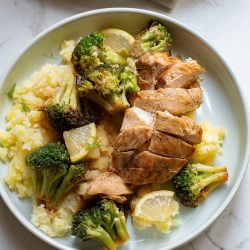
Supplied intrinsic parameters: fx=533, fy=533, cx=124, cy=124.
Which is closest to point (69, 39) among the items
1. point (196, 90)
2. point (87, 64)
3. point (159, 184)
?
A: point (87, 64)

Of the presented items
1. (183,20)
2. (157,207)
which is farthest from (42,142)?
(183,20)

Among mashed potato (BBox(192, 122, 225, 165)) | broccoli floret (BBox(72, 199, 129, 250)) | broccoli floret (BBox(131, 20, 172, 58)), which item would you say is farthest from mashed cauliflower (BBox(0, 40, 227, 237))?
broccoli floret (BBox(131, 20, 172, 58))

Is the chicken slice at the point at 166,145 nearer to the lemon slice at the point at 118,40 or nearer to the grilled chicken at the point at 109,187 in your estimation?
the grilled chicken at the point at 109,187

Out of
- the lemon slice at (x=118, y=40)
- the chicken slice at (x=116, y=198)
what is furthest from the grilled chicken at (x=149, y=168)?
the lemon slice at (x=118, y=40)

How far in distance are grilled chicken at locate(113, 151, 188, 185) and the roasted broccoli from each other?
0.66 metres

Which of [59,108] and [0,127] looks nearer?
[59,108]

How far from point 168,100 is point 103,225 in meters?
0.87

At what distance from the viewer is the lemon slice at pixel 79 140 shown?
3260 millimetres

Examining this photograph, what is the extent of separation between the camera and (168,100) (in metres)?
3.33

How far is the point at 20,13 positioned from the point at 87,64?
736mm

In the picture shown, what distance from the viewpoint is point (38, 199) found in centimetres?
335

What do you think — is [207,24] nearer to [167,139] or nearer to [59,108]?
[167,139]

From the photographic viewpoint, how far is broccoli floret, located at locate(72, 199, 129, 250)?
10.4ft

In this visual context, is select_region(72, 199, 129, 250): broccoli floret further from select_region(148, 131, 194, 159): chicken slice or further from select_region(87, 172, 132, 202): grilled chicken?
select_region(148, 131, 194, 159): chicken slice
